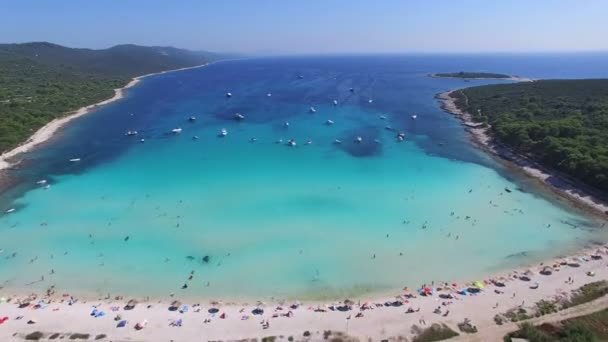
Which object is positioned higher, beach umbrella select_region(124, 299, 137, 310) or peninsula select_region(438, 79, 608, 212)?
peninsula select_region(438, 79, 608, 212)

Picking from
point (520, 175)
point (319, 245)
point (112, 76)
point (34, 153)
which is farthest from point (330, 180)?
point (112, 76)

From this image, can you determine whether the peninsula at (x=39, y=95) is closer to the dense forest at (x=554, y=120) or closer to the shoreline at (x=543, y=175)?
the shoreline at (x=543, y=175)

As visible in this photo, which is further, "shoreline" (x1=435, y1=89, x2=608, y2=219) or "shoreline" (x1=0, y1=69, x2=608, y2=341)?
"shoreline" (x1=435, y1=89, x2=608, y2=219)

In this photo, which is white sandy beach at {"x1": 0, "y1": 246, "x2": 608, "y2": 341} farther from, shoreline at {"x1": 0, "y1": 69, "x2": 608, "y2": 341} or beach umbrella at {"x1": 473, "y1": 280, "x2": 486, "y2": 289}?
beach umbrella at {"x1": 473, "y1": 280, "x2": 486, "y2": 289}

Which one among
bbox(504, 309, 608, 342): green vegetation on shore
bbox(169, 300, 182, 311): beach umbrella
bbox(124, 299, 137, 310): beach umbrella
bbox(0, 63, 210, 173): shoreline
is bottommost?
bbox(169, 300, 182, 311): beach umbrella

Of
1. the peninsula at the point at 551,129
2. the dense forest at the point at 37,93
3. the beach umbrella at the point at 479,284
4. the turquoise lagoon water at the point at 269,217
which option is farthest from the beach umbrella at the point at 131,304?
the dense forest at the point at 37,93

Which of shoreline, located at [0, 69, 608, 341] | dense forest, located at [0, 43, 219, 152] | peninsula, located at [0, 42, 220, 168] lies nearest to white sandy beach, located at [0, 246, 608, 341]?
shoreline, located at [0, 69, 608, 341]

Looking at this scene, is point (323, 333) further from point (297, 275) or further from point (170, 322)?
point (170, 322)

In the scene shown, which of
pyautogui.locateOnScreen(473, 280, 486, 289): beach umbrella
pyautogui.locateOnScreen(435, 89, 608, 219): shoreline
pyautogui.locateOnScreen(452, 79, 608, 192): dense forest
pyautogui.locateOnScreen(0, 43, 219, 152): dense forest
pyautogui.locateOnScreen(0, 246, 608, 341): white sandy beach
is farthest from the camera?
pyautogui.locateOnScreen(0, 43, 219, 152): dense forest

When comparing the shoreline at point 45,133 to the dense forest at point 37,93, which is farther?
the dense forest at point 37,93
